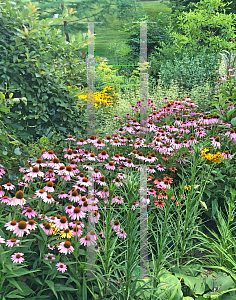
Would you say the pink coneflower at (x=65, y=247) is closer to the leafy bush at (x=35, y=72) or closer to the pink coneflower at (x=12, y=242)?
the pink coneflower at (x=12, y=242)

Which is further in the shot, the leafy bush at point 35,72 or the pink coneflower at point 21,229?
the leafy bush at point 35,72

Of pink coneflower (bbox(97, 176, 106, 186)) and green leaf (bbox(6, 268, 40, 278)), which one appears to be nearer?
green leaf (bbox(6, 268, 40, 278))

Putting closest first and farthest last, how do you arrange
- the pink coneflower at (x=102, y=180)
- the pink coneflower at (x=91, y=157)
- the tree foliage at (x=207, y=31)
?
the pink coneflower at (x=102, y=180) → the pink coneflower at (x=91, y=157) → the tree foliage at (x=207, y=31)

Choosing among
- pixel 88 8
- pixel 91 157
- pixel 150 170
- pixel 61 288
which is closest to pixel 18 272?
pixel 61 288

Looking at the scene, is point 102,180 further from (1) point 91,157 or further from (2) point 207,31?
(2) point 207,31

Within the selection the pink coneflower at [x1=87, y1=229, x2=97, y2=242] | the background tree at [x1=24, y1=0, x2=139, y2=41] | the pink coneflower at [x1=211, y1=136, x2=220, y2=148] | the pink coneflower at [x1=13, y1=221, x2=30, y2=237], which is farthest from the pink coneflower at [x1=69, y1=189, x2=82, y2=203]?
the background tree at [x1=24, y1=0, x2=139, y2=41]

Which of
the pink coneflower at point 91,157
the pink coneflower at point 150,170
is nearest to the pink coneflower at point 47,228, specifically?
the pink coneflower at point 91,157

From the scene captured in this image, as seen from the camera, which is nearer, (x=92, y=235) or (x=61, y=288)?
(x=61, y=288)

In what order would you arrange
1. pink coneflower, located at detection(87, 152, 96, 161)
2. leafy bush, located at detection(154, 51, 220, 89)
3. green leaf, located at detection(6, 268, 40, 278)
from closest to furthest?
green leaf, located at detection(6, 268, 40, 278), pink coneflower, located at detection(87, 152, 96, 161), leafy bush, located at detection(154, 51, 220, 89)

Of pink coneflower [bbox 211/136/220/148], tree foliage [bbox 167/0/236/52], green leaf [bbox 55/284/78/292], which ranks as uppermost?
tree foliage [bbox 167/0/236/52]

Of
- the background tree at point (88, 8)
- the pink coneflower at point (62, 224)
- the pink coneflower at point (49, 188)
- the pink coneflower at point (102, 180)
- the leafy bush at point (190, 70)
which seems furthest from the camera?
the background tree at point (88, 8)

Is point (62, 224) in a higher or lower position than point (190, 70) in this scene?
lower

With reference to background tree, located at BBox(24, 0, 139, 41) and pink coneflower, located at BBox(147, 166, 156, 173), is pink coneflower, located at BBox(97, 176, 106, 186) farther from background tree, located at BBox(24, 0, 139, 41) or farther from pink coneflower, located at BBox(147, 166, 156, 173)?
background tree, located at BBox(24, 0, 139, 41)

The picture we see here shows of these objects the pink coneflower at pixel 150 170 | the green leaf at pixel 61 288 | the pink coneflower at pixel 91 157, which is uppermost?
the pink coneflower at pixel 91 157
